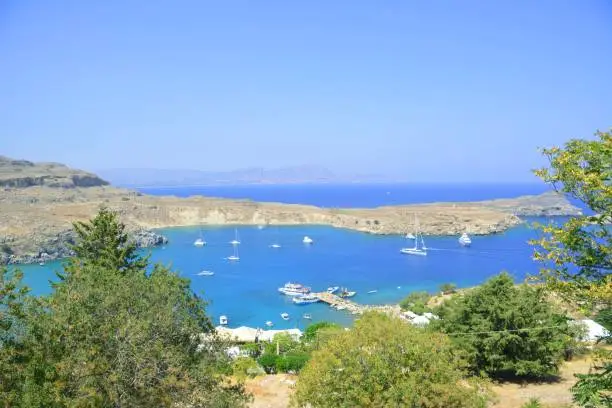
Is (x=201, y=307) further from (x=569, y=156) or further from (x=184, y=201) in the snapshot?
(x=184, y=201)

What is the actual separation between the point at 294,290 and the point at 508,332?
35902 mm

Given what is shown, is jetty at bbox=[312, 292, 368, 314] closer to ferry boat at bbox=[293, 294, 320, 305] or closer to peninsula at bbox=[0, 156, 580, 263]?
ferry boat at bbox=[293, 294, 320, 305]

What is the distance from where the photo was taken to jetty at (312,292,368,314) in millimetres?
44188

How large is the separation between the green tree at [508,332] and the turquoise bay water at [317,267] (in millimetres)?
23229

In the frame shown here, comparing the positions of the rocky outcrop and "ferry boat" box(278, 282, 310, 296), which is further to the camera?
the rocky outcrop

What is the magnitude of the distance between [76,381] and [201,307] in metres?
4.54

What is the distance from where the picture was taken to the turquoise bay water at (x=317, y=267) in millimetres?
47719

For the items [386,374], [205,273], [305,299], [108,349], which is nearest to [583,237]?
[386,374]

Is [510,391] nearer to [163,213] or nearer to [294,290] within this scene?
[294,290]

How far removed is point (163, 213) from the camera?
356ft

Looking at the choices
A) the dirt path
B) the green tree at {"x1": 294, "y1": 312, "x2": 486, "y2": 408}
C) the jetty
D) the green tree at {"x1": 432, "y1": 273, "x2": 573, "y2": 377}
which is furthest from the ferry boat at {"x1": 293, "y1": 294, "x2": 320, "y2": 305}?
the green tree at {"x1": 294, "y1": 312, "x2": 486, "y2": 408}

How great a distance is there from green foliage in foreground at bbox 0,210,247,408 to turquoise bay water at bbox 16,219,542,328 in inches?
1177

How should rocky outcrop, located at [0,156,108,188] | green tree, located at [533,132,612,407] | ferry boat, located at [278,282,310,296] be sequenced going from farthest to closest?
rocky outcrop, located at [0,156,108,188]
ferry boat, located at [278,282,310,296]
green tree, located at [533,132,612,407]

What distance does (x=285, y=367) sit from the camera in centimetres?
2078
